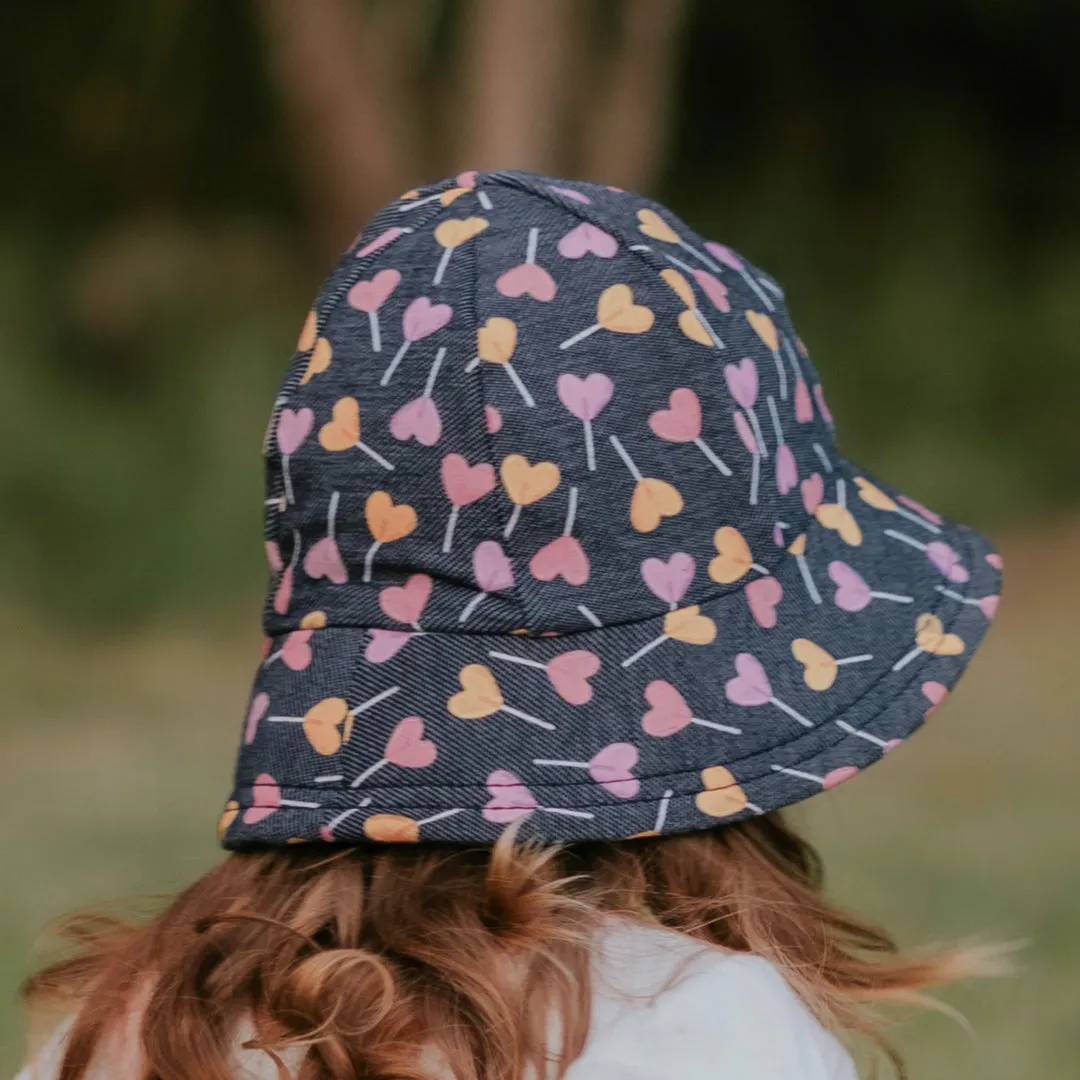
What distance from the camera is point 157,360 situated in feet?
8.60

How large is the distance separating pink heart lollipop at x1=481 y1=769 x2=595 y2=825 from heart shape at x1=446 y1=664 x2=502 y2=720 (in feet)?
0.10

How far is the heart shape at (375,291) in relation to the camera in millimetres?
699

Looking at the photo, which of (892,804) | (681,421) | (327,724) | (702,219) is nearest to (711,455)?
(681,421)

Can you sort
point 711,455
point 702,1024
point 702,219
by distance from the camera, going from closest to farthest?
point 702,1024 → point 711,455 → point 702,219

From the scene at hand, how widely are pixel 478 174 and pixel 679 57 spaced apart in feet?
6.46

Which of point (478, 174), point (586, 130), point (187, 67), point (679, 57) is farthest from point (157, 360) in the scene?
point (478, 174)

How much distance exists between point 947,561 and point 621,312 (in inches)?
10.7

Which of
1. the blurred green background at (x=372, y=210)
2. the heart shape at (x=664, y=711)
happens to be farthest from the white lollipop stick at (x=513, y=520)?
the blurred green background at (x=372, y=210)

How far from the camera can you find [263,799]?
0.67 meters

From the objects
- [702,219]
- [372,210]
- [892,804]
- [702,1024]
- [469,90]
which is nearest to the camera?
[702,1024]

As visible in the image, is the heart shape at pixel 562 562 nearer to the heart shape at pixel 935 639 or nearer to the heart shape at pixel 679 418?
the heart shape at pixel 679 418

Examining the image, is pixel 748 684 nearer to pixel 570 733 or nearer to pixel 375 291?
pixel 570 733

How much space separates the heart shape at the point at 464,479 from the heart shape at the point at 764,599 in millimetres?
151

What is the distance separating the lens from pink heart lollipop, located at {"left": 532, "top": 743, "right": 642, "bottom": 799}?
64cm
